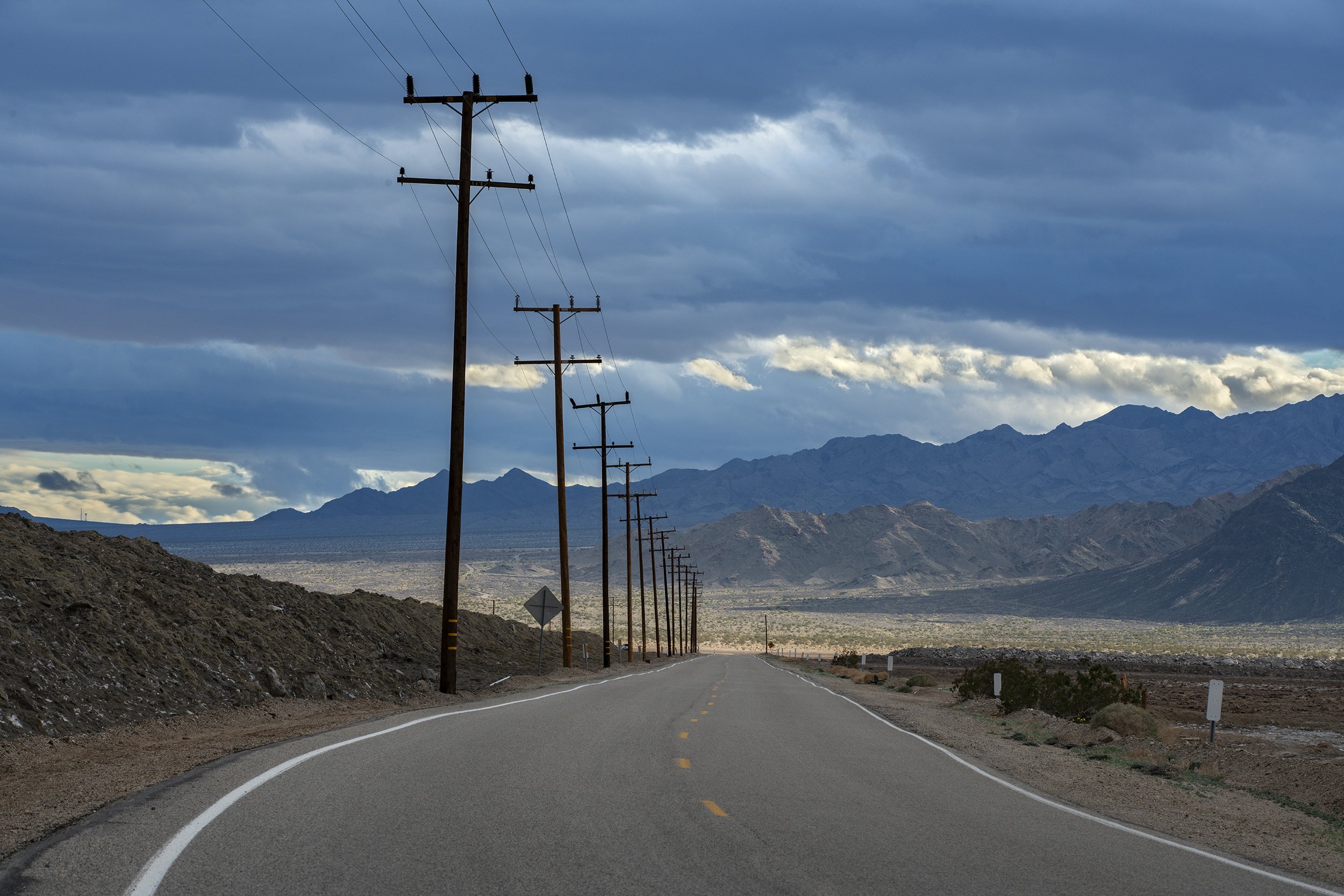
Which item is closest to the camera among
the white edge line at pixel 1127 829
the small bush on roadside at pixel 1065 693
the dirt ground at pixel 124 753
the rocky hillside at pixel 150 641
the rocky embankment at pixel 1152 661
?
Answer: the white edge line at pixel 1127 829

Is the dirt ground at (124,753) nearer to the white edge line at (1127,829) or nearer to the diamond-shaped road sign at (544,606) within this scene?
the white edge line at (1127,829)

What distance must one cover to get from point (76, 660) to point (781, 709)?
13.7 m

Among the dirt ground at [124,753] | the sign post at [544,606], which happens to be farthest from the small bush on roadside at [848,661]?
the dirt ground at [124,753]

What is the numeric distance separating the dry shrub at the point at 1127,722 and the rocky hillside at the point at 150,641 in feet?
49.9

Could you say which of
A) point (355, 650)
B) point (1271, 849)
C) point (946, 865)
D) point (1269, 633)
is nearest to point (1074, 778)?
point (1271, 849)

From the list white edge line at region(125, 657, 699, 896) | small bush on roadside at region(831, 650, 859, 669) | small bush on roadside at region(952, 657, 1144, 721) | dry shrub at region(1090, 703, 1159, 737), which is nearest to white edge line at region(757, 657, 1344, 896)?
dry shrub at region(1090, 703, 1159, 737)

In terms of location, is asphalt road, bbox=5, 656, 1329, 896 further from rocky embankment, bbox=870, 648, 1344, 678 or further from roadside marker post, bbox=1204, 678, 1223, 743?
rocky embankment, bbox=870, 648, 1344, 678

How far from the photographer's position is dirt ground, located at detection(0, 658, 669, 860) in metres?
10.3

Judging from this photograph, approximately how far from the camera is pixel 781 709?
26.4m

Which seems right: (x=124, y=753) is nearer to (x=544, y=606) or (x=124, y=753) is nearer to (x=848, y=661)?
(x=544, y=606)

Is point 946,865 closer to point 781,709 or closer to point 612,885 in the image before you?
point 612,885

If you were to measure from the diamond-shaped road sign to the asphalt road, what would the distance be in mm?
20750

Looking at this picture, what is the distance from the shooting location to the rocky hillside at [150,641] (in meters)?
17.7

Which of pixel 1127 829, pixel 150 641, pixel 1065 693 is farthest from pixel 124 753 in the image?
pixel 1065 693
